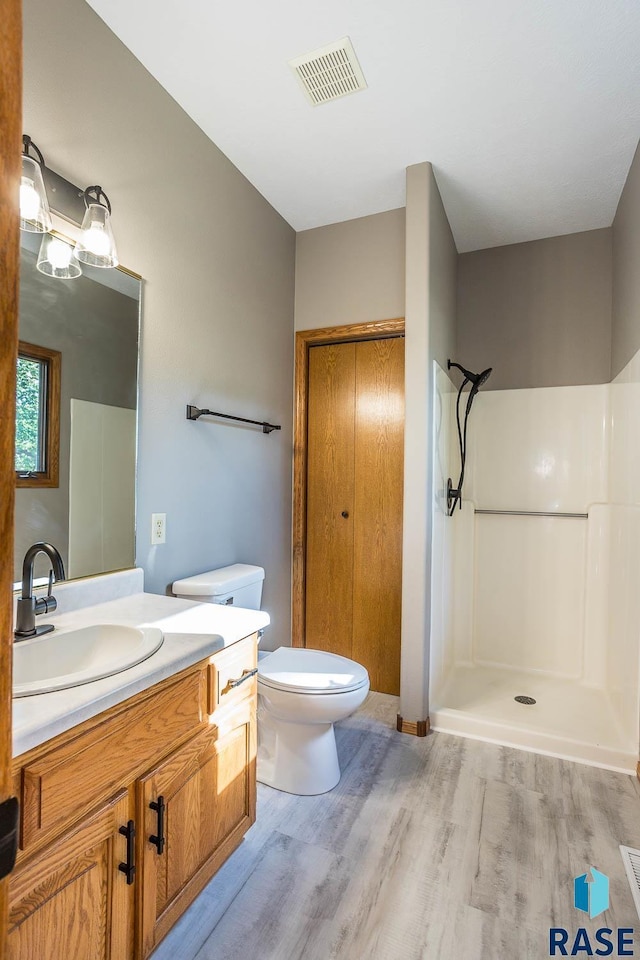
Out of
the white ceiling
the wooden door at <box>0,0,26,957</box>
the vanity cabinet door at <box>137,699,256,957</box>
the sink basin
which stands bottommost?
the vanity cabinet door at <box>137,699,256,957</box>

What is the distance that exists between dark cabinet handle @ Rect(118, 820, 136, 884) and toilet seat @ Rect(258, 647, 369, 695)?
30.0 inches

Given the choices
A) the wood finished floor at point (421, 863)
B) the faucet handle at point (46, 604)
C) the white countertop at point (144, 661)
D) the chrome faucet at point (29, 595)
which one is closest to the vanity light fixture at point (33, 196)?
the chrome faucet at point (29, 595)

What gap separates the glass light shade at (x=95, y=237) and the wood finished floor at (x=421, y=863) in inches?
74.6

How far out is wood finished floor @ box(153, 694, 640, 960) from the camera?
1254 millimetres

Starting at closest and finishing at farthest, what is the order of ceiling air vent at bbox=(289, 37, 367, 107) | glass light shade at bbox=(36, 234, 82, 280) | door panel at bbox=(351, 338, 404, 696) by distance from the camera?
glass light shade at bbox=(36, 234, 82, 280), ceiling air vent at bbox=(289, 37, 367, 107), door panel at bbox=(351, 338, 404, 696)

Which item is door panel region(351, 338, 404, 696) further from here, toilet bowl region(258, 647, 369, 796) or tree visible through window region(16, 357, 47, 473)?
tree visible through window region(16, 357, 47, 473)

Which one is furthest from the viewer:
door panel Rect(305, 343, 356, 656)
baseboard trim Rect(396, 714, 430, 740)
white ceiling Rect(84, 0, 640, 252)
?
door panel Rect(305, 343, 356, 656)

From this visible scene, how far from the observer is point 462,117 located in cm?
195

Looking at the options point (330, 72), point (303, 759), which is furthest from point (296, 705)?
point (330, 72)

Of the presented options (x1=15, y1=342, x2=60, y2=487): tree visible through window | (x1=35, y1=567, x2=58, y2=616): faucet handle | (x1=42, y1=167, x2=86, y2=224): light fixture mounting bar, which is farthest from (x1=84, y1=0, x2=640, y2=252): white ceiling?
(x1=35, y1=567, x2=58, y2=616): faucet handle

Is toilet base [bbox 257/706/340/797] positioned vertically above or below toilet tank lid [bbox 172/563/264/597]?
below

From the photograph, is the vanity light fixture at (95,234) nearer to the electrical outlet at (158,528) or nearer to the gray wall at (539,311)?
the electrical outlet at (158,528)

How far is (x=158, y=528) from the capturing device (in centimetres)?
179

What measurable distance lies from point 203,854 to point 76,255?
172 centimetres
